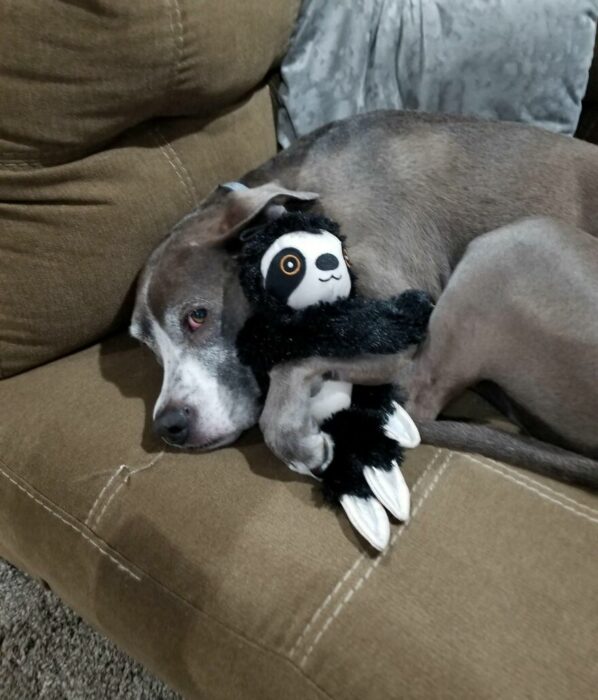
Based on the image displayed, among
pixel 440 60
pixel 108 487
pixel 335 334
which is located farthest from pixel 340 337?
pixel 440 60

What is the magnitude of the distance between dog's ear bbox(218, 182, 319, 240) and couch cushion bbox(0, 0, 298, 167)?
286 millimetres

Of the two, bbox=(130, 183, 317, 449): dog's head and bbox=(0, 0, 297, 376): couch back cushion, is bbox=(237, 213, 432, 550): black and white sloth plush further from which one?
bbox=(0, 0, 297, 376): couch back cushion

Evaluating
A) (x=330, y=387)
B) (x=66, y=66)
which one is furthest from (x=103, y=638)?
(x=66, y=66)

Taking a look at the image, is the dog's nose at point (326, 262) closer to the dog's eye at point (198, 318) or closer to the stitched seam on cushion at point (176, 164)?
the dog's eye at point (198, 318)

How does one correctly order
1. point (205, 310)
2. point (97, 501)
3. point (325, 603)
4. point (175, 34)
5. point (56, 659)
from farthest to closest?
point (56, 659)
point (205, 310)
point (175, 34)
point (97, 501)
point (325, 603)

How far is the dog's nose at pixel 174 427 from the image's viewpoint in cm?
150

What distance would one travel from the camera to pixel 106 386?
66.1 inches

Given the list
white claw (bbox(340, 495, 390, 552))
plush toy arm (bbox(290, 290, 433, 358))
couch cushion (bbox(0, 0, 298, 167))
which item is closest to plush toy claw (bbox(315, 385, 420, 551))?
white claw (bbox(340, 495, 390, 552))

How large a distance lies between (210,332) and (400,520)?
2.20ft

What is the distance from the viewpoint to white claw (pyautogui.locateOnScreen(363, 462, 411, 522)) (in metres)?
1.31

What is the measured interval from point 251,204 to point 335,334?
0.43m

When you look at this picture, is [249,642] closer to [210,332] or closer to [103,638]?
[210,332]

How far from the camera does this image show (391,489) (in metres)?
1.33

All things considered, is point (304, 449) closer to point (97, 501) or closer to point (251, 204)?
point (97, 501)
